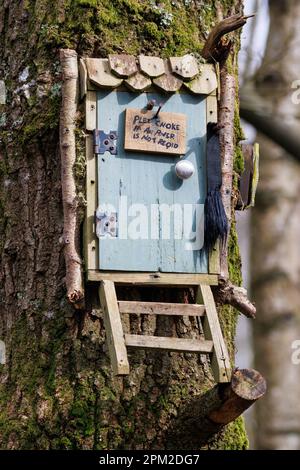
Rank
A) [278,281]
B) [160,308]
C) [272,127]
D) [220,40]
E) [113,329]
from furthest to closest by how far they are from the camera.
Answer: [278,281]
[272,127]
[220,40]
[160,308]
[113,329]

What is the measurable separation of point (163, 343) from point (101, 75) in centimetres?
84

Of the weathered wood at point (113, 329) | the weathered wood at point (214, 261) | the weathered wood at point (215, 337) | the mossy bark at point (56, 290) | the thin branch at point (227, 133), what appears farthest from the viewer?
the thin branch at point (227, 133)

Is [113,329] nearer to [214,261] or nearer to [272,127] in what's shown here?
[214,261]

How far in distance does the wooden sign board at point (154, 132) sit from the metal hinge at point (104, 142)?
4 cm

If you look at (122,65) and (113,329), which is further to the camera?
(122,65)

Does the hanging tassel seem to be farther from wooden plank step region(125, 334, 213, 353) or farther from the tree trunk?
the tree trunk

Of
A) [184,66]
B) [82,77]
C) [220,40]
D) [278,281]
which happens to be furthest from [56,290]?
[278,281]

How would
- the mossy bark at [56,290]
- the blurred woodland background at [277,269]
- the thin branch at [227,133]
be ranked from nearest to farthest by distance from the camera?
the mossy bark at [56,290] → the thin branch at [227,133] → the blurred woodland background at [277,269]

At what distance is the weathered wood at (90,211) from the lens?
9.62 feet

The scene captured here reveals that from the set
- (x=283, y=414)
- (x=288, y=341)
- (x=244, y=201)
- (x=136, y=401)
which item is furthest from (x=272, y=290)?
(x=136, y=401)

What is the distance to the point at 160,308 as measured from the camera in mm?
2918

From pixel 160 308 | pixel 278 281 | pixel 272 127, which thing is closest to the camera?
pixel 160 308

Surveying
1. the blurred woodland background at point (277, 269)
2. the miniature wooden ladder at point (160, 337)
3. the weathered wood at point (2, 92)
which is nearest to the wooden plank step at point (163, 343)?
the miniature wooden ladder at point (160, 337)

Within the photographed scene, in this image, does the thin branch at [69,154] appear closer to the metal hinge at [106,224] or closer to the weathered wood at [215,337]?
the metal hinge at [106,224]
